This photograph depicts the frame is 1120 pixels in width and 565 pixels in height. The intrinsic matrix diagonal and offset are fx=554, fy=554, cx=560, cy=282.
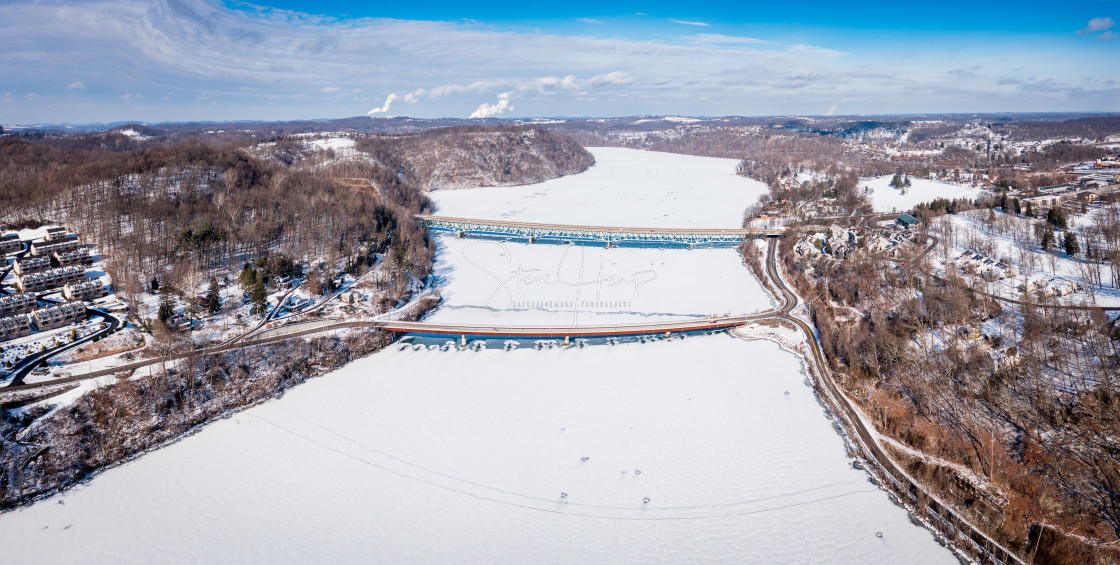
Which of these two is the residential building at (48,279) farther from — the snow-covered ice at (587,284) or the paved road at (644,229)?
the paved road at (644,229)

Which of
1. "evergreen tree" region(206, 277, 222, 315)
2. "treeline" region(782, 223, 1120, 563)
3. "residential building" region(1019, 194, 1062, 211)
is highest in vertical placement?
"residential building" region(1019, 194, 1062, 211)

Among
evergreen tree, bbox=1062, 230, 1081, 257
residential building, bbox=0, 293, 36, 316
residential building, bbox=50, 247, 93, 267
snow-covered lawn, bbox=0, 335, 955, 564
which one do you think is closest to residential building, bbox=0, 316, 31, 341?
residential building, bbox=0, 293, 36, 316

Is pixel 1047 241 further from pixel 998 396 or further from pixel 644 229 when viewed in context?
pixel 644 229

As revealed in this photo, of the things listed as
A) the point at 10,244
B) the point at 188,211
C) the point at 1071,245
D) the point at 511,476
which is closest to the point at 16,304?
the point at 10,244

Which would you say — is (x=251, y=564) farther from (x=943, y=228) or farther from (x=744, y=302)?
(x=943, y=228)

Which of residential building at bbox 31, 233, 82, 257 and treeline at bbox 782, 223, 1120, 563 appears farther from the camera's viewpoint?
residential building at bbox 31, 233, 82, 257

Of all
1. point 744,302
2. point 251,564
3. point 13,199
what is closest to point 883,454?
point 744,302

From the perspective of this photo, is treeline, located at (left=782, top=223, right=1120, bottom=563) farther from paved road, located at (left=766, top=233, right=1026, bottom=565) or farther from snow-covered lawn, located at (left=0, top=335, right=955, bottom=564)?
snow-covered lawn, located at (left=0, top=335, right=955, bottom=564)
